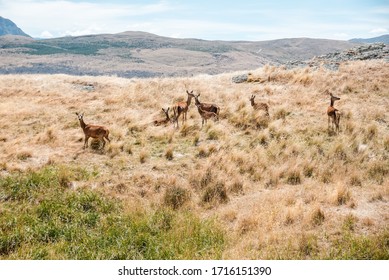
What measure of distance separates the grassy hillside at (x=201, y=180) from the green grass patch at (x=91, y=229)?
0.08ft

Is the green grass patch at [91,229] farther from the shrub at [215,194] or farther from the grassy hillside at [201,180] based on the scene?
the shrub at [215,194]

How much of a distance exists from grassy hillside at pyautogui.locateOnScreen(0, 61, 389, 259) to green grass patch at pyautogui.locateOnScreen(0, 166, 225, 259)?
26 mm

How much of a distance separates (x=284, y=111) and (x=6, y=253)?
43.0 ft

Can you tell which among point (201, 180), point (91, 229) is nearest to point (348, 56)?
point (201, 180)

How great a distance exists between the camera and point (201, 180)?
32.4 feet

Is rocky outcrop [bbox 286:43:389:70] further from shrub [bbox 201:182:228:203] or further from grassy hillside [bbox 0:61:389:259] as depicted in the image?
shrub [bbox 201:182:228:203]

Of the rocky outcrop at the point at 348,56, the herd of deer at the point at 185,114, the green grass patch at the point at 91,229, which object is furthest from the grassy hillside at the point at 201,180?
the rocky outcrop at the point at 348,56

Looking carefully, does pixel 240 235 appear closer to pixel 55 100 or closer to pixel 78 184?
pixel 78 184

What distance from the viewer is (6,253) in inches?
254

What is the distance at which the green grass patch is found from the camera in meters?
6.32

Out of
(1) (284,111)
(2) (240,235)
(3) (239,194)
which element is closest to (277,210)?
(2) (240,235)

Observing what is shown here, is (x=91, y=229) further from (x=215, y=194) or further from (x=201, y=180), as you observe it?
(x=201, y=180)

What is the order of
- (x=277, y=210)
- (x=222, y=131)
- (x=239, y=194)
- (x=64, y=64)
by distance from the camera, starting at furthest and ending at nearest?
(x=64, y=64) → (x=222, y=131) → (x=239, y=194) → (x=277, y=210)
